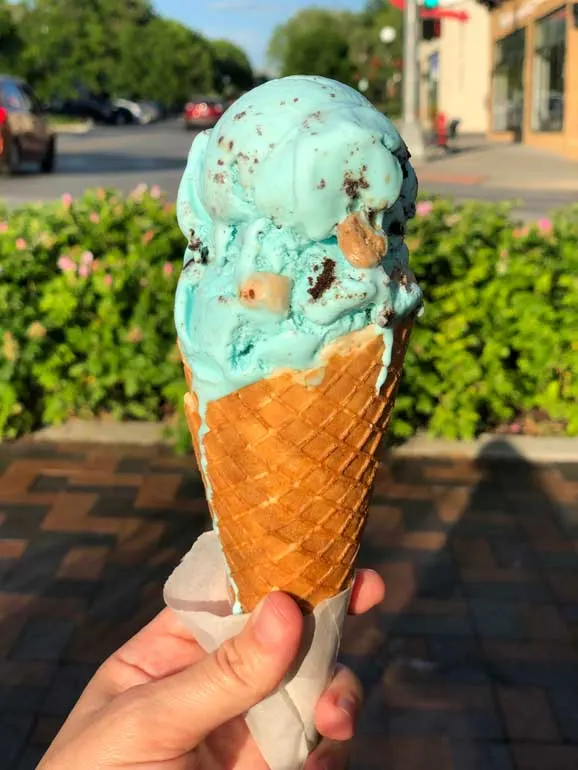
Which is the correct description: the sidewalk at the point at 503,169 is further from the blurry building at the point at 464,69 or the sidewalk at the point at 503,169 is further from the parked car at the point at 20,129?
the blurry building at the point at 464,69

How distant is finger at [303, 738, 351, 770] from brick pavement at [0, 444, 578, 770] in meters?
0.59

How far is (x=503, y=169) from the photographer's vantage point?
17.4m

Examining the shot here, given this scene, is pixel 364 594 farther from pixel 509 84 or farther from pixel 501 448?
pixel 509 84

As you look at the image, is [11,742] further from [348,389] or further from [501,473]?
[501,473]

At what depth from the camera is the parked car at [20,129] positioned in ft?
49.1

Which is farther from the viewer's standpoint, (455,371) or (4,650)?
(455,371)

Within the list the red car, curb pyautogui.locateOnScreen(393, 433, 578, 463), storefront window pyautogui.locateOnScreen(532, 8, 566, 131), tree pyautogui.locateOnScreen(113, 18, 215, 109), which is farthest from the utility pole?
tree pyautogui.locateOnScreen(113, 18, 215, 109)

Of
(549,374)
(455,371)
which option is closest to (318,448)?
(455,371)

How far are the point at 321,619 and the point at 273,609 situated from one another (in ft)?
0.64

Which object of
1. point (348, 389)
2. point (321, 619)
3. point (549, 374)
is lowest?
point (549, 374)

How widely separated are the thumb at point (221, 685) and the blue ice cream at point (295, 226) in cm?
46

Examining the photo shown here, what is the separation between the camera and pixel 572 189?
13.4 meters

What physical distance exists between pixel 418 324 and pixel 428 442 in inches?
27.5

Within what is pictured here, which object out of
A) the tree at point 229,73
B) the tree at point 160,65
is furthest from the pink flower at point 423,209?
the tree at point 229,73
